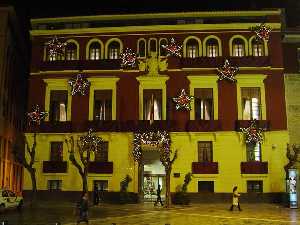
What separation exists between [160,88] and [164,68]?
195cm

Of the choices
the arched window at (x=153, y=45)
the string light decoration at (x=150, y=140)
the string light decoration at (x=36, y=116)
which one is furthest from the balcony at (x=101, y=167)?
the arched window at (x=153, y=45)

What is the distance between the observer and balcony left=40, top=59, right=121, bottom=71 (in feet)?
135

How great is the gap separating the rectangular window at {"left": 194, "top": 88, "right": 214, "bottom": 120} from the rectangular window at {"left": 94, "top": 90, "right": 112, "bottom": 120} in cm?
816

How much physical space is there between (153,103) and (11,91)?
717 inches

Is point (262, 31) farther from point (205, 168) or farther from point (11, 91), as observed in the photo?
point (11, 91)

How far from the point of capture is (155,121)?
39.8 metres

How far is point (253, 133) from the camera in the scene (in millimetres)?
38312

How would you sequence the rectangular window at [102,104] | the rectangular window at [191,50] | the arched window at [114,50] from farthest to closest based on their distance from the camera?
the arched window at [114,50] → the rectangular window at [191,50] → the rectangular window at [102,104]

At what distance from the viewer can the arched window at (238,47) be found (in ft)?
135

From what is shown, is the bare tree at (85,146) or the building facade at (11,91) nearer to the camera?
the bare tree at (85,146)

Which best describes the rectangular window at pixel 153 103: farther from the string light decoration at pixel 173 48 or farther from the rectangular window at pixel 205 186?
the rectangular window at pixel 205 186

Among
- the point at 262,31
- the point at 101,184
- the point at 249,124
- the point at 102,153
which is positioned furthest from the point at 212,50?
the point at 101,184

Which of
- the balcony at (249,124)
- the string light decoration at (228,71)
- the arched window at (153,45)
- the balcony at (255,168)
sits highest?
the arched window at (153,45)

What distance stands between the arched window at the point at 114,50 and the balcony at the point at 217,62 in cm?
556
